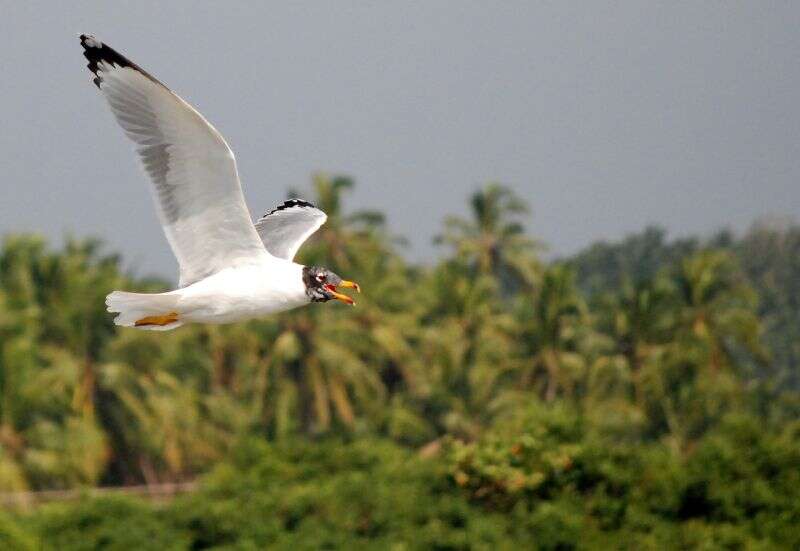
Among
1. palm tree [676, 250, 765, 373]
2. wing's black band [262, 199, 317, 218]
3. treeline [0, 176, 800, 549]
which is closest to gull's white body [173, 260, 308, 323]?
wing's black band [262, 199, 317, 218]

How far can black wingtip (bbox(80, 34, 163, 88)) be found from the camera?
730 cm

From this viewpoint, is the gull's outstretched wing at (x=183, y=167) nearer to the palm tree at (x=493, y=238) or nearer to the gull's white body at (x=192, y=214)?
the gull's white body at (x=192, y=214)

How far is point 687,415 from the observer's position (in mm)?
38031

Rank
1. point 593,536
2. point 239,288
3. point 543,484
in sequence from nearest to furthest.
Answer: point 239,288, point 593,536, point 543,484

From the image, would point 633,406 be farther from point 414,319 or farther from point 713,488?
point 713,488

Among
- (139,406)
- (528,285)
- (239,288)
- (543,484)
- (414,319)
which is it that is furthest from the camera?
(528,285)

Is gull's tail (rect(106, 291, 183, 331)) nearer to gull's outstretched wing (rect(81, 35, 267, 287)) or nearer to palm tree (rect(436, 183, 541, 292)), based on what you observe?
gull's outstretched wing (rect(81, 35, 267, 287))

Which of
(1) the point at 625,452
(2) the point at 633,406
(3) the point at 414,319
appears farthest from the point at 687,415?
(1) the point at 625,452

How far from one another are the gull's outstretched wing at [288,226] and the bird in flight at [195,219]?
101cm

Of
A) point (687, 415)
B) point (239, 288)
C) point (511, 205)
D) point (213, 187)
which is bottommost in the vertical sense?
point (687, 415)

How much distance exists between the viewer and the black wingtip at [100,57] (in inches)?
287

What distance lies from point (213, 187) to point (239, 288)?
548 millimetres

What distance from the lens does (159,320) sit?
7660mm

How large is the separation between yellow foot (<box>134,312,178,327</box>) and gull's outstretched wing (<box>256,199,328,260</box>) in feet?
3.96
